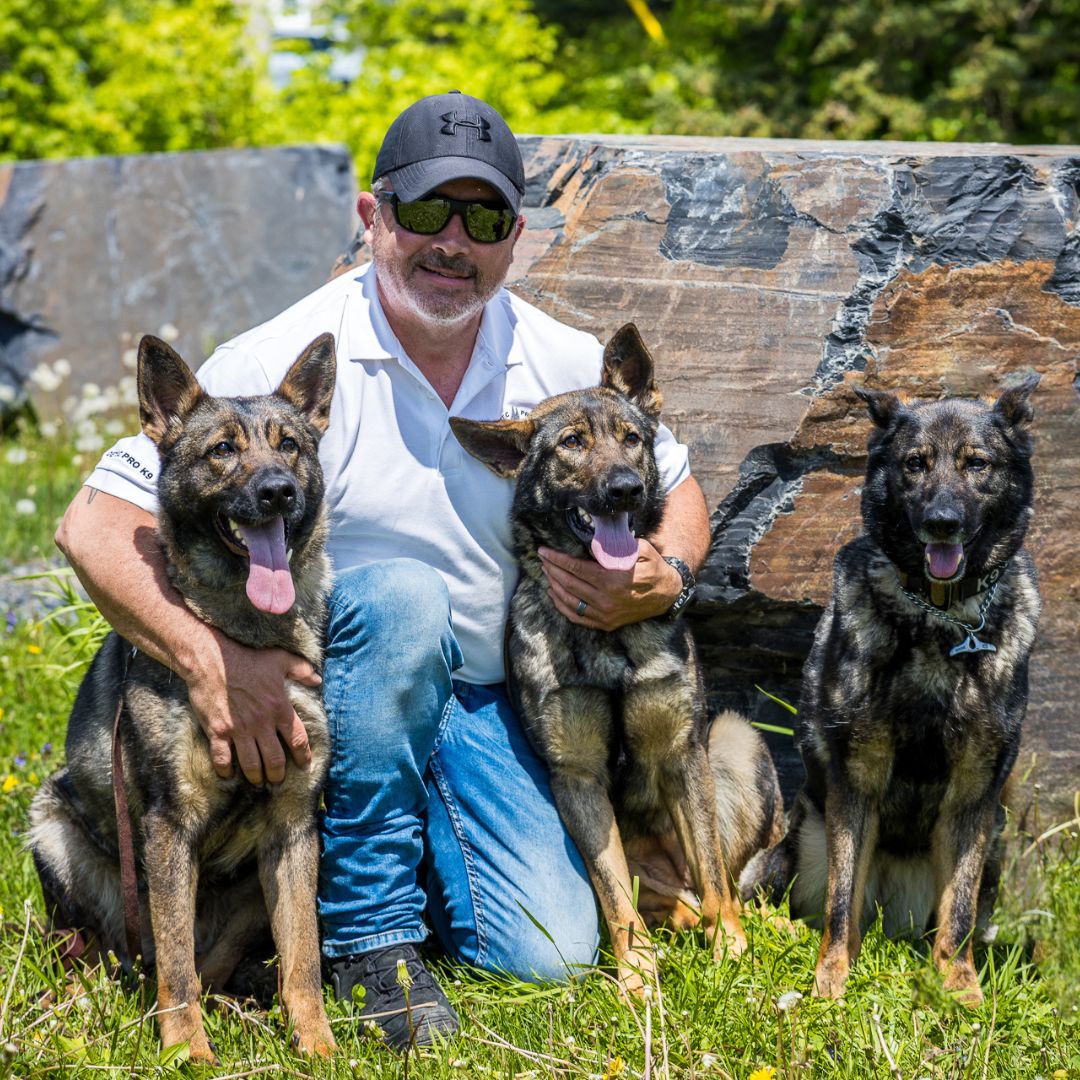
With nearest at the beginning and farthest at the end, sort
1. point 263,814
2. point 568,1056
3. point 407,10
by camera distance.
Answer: point 568,1056 → point 263,814 → point 407,10

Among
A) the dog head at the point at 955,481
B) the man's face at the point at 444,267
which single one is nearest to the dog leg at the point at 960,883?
the dog head at the point at 955,481

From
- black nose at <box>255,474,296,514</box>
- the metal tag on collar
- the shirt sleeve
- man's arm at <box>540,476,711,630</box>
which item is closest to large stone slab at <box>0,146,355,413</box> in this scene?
the shirt sleeve

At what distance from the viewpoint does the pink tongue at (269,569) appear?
117 inches

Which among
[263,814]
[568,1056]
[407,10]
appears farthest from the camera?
[407,10]

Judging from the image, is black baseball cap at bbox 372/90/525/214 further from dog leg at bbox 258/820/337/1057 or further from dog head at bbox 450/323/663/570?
dog leg at bbox 258/820/337/1057

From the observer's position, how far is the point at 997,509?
3152 mm

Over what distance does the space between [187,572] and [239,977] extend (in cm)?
112

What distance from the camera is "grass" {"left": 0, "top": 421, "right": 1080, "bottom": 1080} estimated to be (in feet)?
8.65

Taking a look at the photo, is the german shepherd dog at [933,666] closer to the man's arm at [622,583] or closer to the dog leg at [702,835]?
the dog leg at [702,835]

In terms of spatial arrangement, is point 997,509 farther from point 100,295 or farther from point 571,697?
point 100,295

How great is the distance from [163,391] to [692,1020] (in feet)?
6.64

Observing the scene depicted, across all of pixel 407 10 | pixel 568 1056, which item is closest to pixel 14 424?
pixel 407 10

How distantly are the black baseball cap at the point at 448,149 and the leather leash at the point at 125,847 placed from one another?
1593 mm

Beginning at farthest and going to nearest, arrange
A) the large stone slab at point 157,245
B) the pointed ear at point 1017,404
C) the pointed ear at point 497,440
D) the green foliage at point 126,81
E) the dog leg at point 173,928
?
the green foliage at point 126,81 → the large stone slab at point 157,245 → the pointed ear at point 497,440 → the pointed ear at point 1017,404 → the dog leg at point 173,928
